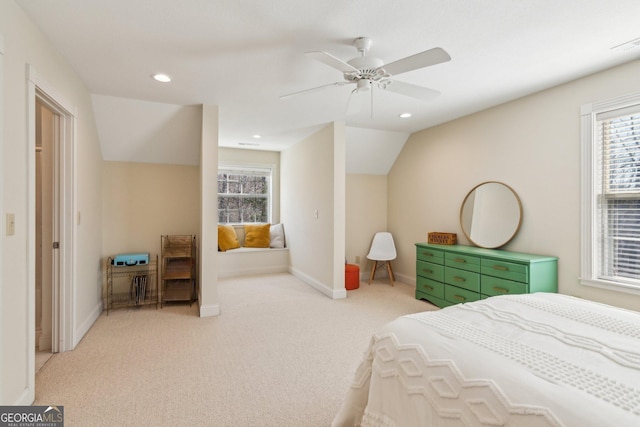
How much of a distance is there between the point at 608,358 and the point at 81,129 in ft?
13.3

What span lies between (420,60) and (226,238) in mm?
4564

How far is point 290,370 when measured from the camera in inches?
94.7

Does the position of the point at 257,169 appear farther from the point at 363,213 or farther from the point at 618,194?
the point at 618,194

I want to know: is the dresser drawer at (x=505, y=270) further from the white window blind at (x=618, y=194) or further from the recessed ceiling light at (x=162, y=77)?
the recessed ceiling light at (x=162, y=77)

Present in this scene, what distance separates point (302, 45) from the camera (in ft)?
7.41

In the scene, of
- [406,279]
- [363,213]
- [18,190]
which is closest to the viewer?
[18,190]

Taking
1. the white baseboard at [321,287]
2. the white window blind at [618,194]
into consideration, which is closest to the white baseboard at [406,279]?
the white baseboard at [321,287]

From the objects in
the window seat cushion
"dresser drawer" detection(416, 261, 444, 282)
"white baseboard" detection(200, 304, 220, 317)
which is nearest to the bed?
"dresser drawer" detection(416, 261, 444, 282)

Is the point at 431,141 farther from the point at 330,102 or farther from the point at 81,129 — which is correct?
the point at 81,129

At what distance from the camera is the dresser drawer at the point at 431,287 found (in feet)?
12.7

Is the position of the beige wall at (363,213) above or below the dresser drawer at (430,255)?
above

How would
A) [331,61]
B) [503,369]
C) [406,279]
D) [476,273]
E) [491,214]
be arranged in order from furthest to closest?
[406,279]
[491,214]
[476,273]
[331,61]
[503,369]

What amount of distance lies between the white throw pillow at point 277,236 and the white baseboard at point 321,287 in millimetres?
633

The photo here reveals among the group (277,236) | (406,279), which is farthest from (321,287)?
(277,236)
